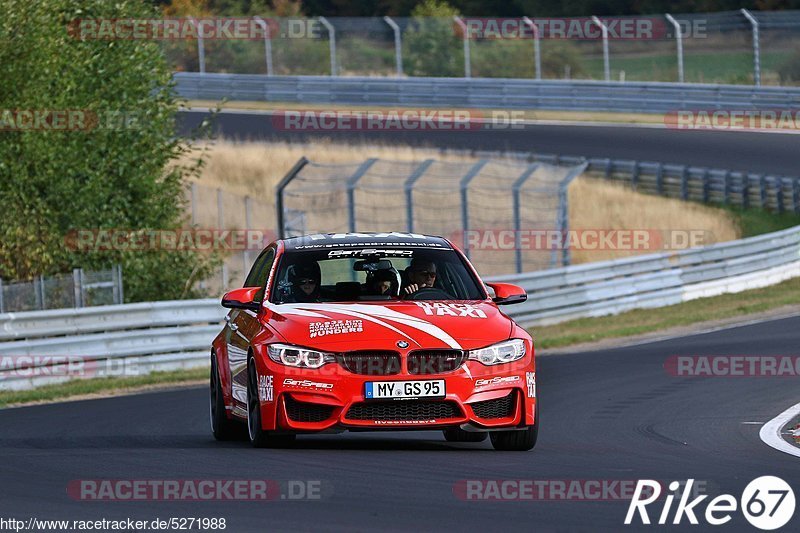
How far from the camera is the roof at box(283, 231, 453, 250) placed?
37.2ft

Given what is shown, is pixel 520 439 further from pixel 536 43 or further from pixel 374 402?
pixel 536 43


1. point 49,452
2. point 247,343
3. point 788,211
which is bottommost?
point 788,211

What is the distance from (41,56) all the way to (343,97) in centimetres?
2153

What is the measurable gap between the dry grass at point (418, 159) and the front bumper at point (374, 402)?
20768 millimetres

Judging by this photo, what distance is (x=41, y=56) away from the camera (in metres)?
22.7

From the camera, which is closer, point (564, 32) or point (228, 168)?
point (228, 168)

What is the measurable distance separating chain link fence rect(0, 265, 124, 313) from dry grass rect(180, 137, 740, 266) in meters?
9.42

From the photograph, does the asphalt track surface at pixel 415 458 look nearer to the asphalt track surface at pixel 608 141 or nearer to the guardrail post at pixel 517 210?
the guardrail post at pixel 517 210

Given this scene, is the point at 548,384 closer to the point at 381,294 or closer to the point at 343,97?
the point at 381,294

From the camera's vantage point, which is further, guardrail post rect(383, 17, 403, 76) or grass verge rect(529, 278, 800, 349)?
guardrail post rect(383, 17, 403, 76)

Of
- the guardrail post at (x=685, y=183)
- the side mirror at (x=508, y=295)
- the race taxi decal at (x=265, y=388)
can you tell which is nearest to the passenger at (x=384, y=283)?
the side mirror at (x=508, y=295)

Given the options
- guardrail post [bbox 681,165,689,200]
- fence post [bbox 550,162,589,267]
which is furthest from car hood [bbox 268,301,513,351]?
guardrail post [bbox 681,165,689,200]

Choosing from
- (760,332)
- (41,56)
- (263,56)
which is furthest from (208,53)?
(760,332)

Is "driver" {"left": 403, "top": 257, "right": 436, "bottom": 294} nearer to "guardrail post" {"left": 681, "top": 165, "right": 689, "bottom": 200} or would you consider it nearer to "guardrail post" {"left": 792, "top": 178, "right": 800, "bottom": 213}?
"guardrail post" {"left": 792, "top": 178, "right": 800, "bottom": 213}
